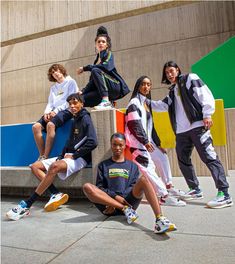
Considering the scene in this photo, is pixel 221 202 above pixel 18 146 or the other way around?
the other way around

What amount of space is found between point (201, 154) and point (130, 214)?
1220mm

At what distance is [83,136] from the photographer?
338 cm

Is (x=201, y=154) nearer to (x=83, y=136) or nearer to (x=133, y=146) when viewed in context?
(x=133, y=146)

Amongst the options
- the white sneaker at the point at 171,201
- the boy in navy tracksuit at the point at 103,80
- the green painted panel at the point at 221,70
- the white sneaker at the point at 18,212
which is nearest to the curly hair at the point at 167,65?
the boy in navy tracksuit at the point at 103,80

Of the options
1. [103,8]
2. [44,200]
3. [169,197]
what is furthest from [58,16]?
[169,197]

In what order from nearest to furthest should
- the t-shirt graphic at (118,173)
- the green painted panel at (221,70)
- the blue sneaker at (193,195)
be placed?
the t-shirt graphic at (118,173), the blue sneaker at (193,195), the green painted panel at (221,70)

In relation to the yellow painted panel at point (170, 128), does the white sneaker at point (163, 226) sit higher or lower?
lower

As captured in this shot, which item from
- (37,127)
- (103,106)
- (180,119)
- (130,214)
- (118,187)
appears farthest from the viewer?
(37,127)

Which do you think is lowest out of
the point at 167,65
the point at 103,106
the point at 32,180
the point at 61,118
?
the point at 32,180

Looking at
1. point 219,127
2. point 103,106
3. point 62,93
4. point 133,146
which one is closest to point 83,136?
point 103,106

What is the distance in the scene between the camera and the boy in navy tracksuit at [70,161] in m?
3.17

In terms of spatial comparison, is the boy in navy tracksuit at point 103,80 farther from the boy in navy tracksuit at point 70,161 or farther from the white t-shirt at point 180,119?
the white t-shirt at point 180,119

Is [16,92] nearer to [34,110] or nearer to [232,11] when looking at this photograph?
[34,110]

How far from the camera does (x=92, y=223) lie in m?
2.79
